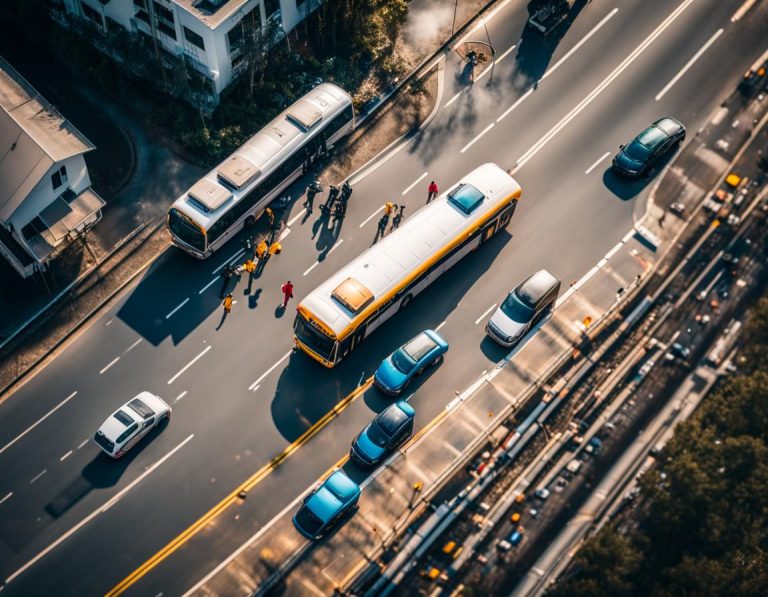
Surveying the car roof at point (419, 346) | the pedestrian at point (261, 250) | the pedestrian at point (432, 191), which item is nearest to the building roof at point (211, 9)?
the pedestrian at point (261, 250)

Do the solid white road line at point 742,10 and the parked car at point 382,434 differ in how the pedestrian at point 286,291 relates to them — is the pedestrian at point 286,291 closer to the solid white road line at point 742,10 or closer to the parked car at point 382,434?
the parked car at point 382,434

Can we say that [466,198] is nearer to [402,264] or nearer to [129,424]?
[402,264]

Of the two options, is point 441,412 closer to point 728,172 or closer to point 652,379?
point 652,379

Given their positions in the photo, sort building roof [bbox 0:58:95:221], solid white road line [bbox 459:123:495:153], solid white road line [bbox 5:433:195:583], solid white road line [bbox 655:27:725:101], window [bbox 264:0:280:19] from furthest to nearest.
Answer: solid white road line [bbox 655:27:725:101] < solid white road line [bbox 459:123:495:153] < window [bbox 264:0:280:19] < building roof [bbox 0:58:95:221] < solid white road line [bbox 5:433:195:583]

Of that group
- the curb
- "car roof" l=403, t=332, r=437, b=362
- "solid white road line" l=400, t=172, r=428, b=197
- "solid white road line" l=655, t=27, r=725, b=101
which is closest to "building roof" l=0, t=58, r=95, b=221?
the curb

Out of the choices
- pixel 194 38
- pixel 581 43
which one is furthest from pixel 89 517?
pixel 581 43

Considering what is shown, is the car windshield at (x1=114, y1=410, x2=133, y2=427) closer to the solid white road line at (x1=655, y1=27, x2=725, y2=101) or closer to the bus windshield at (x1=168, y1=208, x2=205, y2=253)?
the bus windshield at (x1=168, y1=208, x2=205, y2=253)
